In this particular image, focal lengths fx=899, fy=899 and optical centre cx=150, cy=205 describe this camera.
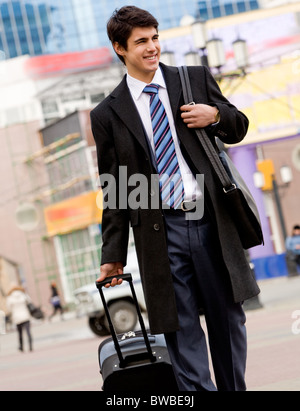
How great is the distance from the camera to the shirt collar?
3.77m

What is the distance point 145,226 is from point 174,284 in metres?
0.26

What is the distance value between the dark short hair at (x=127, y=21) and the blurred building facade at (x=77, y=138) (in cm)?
2305

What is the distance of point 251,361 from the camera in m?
7.75

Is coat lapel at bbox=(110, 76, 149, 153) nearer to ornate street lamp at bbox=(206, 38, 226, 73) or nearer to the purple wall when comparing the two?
ornate street lamp at bbox=(206, 38, 226, 73)

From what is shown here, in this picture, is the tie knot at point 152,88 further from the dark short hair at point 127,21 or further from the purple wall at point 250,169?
the purple wall at point 250,169

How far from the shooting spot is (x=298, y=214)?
3303cm

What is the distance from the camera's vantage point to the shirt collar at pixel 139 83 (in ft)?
12.4

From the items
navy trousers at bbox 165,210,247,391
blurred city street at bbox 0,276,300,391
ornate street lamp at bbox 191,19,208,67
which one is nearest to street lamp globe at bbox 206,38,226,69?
ornate street lamp at bbox 191,19,208,67

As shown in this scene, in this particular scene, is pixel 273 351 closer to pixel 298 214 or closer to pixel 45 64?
pixel 298 214

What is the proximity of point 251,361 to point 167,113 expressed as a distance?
4.48 meters

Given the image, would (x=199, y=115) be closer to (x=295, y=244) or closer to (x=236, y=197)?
(x=236, y=197)

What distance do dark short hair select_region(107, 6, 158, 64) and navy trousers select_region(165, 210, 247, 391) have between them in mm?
758

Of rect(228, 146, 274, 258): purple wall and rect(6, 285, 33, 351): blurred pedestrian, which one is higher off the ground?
rect(228, 146, 274, 258): purple wall

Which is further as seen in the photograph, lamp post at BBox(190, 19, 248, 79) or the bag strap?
lamp post at BBox(190, 19, 248, 79)
